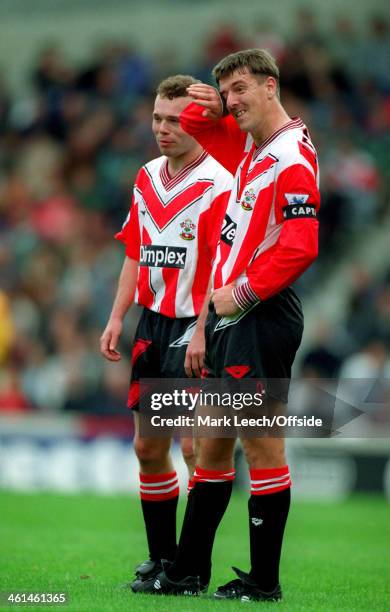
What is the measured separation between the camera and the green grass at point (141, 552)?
5887 millimetres

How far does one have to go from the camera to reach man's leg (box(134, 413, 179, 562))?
646cm

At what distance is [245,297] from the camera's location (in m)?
5.72

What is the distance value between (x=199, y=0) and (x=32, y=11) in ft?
9.89

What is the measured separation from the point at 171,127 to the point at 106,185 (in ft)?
36.8

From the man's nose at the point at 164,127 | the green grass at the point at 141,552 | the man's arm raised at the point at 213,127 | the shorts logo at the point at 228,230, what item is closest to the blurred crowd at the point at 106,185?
the green grass at the point at 141,552

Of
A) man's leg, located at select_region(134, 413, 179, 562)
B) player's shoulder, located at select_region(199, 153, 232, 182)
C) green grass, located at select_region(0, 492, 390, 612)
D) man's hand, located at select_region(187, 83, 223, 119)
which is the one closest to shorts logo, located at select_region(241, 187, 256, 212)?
man's hand, located at select_region(187, 83, 223, 119)

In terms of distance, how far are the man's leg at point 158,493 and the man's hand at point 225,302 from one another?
3.08 feet

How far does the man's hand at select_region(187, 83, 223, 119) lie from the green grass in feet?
7.66

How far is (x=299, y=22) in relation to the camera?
57.8 feet

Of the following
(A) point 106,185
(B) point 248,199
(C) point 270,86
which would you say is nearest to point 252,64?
(C) point 270,86

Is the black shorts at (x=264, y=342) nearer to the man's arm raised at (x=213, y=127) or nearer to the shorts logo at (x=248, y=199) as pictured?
the shorts logo at (x=248, y=199)

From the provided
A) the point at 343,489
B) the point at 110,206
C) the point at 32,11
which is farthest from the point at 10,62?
the point at 343,489

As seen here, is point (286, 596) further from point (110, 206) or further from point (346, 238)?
point (110, 206)

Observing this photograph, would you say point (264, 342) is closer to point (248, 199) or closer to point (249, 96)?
point (248, 199)
